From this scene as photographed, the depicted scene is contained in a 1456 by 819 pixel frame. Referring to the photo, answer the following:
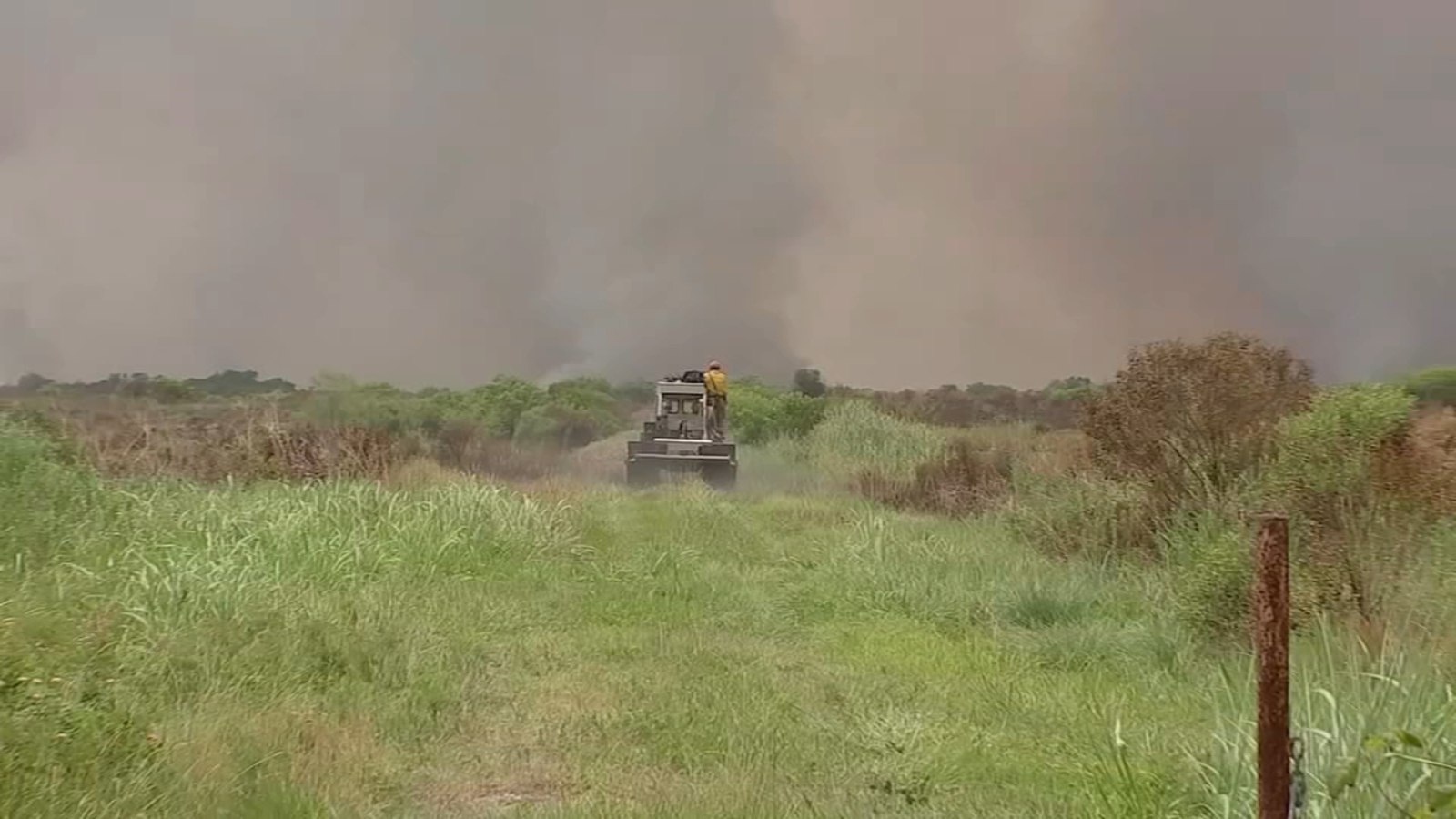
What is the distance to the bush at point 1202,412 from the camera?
397 inches

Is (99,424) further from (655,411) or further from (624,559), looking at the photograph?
(655,411)

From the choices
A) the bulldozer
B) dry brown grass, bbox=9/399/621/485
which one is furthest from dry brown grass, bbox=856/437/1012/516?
dry brown grass, bbox=9/399/621/485

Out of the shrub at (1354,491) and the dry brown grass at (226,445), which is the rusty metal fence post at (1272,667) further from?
the dry brown grass at (226,445)

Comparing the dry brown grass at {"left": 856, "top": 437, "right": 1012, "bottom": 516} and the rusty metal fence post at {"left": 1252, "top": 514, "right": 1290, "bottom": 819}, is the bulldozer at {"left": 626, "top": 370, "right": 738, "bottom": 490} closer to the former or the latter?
the dry brown grass at {"left": 856, "top": 437, "right": 1012, "bottom": 516}

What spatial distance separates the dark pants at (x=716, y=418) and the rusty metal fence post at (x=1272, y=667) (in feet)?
65.5

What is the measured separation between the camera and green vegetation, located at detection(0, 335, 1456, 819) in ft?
14.2

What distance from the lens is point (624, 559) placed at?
36.0 ft

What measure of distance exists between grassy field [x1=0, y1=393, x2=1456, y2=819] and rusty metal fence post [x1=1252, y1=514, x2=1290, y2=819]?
25.9 inches

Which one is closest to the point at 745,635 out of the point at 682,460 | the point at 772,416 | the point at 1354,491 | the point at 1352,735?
the point at 1354,491

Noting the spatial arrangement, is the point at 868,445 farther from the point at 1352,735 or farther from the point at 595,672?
the point at 1352,735

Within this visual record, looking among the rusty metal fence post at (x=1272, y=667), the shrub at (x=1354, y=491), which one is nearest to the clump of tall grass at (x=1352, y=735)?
the rusty metal fence post at (x=1272, y=667)

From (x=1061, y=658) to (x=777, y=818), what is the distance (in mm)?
3647

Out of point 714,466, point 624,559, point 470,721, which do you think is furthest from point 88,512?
point 714,466

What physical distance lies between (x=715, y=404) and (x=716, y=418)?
28 cm
